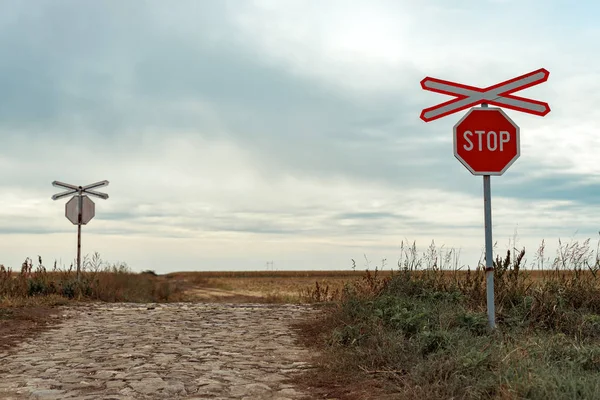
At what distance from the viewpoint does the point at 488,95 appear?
8.84 metres

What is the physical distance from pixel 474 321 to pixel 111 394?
5.07m

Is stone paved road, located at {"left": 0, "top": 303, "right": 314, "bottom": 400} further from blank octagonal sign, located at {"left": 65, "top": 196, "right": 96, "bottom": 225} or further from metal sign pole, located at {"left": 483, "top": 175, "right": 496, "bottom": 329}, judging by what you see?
blank octagonal sign, located at {"left": 65, "top": 196, "right": 96, "bottom": 225}

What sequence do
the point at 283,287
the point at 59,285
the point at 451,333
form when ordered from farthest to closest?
the point at 283,287, the point at 59,285, the point at 451,333

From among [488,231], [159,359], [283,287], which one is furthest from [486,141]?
[283,287]

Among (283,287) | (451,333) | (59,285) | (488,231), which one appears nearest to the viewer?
(451,333)

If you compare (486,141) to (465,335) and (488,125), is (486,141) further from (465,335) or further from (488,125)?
(465,335)

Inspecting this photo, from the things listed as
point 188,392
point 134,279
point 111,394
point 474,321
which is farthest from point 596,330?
point 134,279

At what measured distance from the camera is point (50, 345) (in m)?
10.5

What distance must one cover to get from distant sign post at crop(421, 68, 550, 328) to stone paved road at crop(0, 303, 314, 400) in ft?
11.8

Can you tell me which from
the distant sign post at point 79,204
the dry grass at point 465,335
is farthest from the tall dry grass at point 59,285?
the dry grass at point 465,335

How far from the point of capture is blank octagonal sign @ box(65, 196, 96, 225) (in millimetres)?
20281

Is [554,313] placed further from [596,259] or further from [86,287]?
[86,287]

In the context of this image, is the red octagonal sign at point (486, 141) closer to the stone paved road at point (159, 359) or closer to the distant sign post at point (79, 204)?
the stone paved road at point (159, 359)

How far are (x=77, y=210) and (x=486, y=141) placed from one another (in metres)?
15.6
